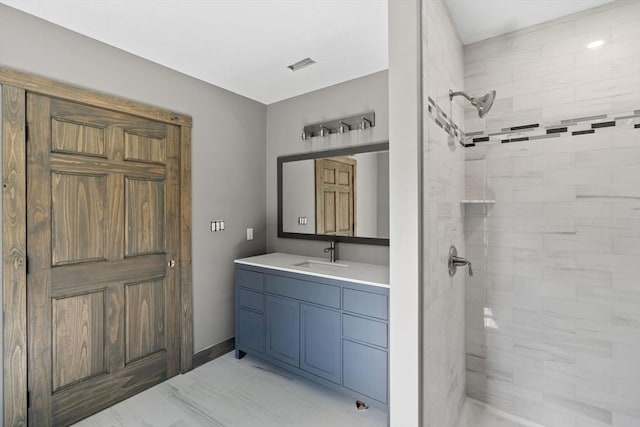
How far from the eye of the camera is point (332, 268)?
2521mm


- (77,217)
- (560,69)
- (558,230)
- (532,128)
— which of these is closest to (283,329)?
(77,217)

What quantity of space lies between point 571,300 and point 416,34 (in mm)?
1850

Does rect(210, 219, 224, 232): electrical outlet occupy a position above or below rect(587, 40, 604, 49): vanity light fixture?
below

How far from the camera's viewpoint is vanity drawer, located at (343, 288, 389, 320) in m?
1.93

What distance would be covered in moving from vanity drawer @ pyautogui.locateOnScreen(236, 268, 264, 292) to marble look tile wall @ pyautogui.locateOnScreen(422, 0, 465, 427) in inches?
60.4

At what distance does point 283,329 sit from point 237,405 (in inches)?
23.8

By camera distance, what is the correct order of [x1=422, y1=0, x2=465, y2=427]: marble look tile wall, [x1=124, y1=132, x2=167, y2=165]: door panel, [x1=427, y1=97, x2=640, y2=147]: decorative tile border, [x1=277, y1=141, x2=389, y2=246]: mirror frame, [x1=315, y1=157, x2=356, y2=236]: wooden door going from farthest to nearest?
[x1=315, y1=157, x2=356, y2=236]: wooden door → [x1=277, y1=141, x2=389, y2=246]: mirror frame → [x1=124, y1=132, x2=167, y2=165]: door panel → [x1=427, y1=97, x2=640, y2=147]: decorative tile border → [x1=422, y1=0, x2=465, y2=427]: marble look tile wall

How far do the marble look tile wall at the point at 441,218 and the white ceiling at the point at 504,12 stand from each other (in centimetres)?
9

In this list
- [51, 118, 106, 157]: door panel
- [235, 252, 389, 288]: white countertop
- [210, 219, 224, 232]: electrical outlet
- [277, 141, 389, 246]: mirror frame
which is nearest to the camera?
[51, 118, 106, 157]: door panel

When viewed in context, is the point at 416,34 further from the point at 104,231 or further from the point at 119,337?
the point at 119,337

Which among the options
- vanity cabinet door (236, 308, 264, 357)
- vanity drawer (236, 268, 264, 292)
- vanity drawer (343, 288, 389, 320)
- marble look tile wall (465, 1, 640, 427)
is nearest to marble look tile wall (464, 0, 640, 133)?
marble look tile wall (465, 1, 640, 427)

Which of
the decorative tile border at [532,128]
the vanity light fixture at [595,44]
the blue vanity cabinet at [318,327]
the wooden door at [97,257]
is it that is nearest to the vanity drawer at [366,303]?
the blue vanity cabinet at [318,327]

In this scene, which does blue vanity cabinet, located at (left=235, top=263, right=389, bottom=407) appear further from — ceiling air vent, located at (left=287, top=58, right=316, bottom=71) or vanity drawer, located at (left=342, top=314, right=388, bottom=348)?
ceiling air vent, located at (left=287, top=58, right=316, bottom=71)

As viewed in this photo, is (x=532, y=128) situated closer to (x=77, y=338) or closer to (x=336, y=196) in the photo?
(x=336, y=196)
